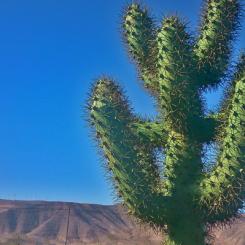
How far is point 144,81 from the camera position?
26.0 ft

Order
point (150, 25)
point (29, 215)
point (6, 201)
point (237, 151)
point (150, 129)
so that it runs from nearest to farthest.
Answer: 1. point (237, 151)
2. point (150, 129)
3. point (150, 25)
4. point (29, 215)
5. point (6, 201)

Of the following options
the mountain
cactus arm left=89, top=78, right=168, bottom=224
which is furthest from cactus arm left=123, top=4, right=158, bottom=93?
the mountain

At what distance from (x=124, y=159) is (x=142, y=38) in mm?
2110

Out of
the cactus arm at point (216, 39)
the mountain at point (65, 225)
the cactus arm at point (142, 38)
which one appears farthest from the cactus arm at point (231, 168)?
the mountain at point (65, 225)

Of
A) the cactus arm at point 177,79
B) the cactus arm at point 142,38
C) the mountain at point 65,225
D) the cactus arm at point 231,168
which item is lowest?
the cactus arm at point 231,168

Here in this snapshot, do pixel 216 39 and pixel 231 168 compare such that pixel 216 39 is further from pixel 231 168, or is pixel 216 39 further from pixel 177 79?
pixel 231 168

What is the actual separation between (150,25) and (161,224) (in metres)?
2.94

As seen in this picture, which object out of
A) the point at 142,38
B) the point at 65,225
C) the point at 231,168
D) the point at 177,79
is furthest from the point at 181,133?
the point at 65,225

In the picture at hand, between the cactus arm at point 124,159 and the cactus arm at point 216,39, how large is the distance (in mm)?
1295

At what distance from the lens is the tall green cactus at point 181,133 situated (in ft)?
20.7

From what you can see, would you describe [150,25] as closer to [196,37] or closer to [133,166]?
[196,37]

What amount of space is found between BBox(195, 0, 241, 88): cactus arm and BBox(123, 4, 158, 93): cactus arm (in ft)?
2.48

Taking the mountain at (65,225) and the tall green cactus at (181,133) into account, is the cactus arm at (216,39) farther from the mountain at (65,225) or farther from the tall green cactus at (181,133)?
the mountain at (65,225)

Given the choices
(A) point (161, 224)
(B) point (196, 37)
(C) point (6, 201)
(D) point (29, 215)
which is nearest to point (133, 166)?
(A) point (161, 224)
